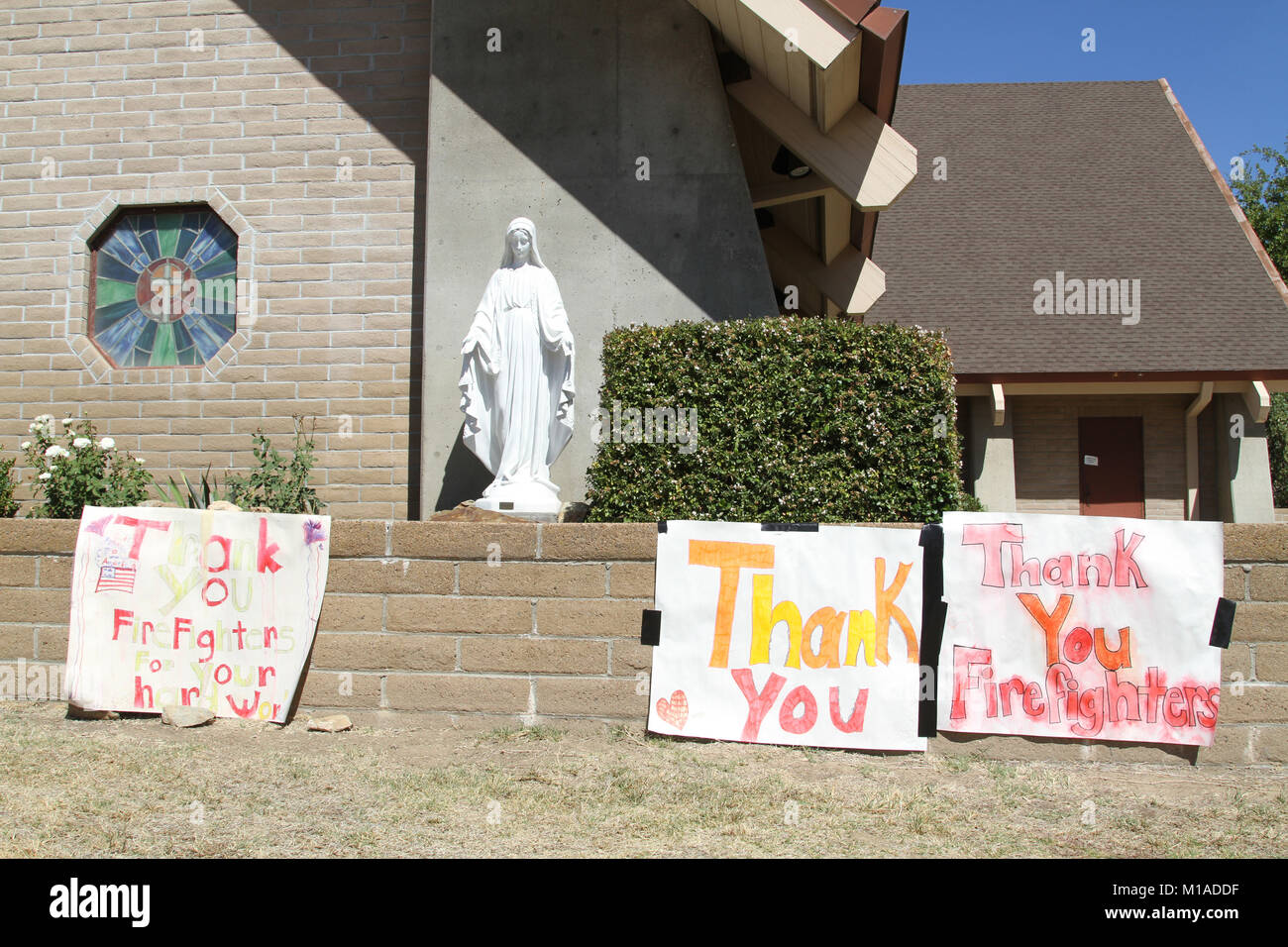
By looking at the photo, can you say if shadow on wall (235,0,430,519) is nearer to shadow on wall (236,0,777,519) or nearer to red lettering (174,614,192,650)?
shadow on wall (236,0,777,519)

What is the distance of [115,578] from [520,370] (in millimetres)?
2833

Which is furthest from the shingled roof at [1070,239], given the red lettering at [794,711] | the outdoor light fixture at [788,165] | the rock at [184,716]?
the rock at [184,716]

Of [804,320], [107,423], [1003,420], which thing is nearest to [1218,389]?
[1003,420]

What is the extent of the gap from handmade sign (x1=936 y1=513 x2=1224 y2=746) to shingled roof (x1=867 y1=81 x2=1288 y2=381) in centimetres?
890

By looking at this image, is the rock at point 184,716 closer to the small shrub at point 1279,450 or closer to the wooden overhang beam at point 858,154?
the wooden overhang beam at point 858,154

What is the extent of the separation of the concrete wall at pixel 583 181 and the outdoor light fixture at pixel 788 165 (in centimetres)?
147

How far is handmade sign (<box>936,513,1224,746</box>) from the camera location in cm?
559

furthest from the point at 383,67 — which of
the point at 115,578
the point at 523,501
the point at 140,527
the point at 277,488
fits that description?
the point at 115,578

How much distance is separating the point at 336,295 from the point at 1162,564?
6.89 meters

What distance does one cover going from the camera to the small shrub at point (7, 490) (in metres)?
8.74

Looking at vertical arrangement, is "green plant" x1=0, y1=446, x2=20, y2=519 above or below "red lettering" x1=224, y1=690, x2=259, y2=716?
above

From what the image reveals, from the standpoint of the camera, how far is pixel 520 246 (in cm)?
734

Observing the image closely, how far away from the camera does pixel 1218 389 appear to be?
14.7 m

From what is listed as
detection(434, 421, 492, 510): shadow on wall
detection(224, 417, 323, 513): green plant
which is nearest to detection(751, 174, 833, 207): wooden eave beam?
detection(434, 421, 492, 510): shadow on wall
